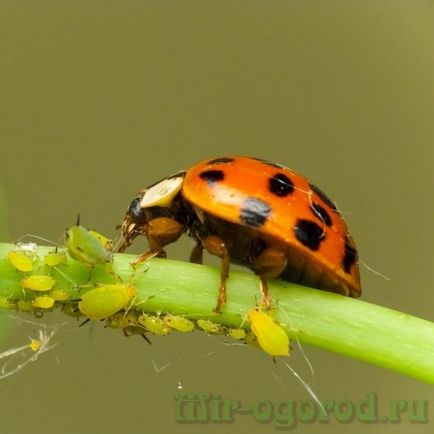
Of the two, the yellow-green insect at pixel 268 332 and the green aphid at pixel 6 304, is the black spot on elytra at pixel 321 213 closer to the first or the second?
Result: the yellow-green insect at pixel 268 332

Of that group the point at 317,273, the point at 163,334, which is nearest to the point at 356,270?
the point at 317,273

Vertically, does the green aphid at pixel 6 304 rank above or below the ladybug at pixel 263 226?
below

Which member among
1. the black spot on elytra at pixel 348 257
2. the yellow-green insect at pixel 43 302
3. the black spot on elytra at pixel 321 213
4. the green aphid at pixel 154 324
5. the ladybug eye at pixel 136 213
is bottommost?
the green aphid at pixel 154 324

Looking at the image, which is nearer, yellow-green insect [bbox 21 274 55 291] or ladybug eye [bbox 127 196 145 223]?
yellow-green insect [bbox 21 274 55 291]

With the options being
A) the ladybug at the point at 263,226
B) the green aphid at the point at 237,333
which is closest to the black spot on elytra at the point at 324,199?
the ladybug at the point at 263,226

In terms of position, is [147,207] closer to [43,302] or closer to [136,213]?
[136,213]

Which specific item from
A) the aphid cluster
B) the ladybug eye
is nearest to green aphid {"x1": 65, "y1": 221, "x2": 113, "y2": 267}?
the aphid cluster

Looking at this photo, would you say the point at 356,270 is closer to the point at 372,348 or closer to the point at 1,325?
the point at 372,348

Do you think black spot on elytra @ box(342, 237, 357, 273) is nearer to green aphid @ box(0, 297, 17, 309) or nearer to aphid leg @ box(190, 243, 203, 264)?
aphid leg @ box(190, 243, 203, 264)
